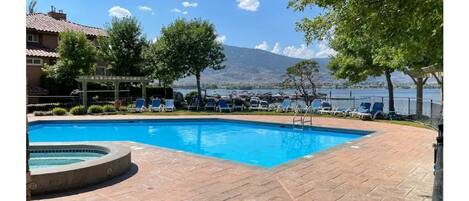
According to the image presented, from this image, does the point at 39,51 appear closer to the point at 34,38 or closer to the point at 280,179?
the point at 34,38

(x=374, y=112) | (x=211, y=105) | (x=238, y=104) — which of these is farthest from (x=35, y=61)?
(x=374, y=112)

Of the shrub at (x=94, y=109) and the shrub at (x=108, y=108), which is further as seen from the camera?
the shrub at (x=108, y=108)

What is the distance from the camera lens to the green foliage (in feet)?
85.5

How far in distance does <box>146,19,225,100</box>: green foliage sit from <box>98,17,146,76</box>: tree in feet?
5.92

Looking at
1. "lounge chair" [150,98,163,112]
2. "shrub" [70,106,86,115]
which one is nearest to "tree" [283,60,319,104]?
"lounge chair" [150,98,163,112]

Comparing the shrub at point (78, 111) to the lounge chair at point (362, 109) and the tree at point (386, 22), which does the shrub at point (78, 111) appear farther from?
the tree at point (386, 22)

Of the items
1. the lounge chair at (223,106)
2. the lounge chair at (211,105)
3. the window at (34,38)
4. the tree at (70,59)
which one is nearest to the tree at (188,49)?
the lounge chair at (211,105)

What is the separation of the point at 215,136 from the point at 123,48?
16335 millimetres

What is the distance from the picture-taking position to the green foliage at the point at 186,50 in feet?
85.5

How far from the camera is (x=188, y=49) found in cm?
2611

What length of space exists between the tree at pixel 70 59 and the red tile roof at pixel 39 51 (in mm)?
1453

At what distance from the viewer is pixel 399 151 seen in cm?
905

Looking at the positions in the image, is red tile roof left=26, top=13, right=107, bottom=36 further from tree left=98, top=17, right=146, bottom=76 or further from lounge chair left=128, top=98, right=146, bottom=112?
lounge chair left=128, top=98, right=146, bottom=112
